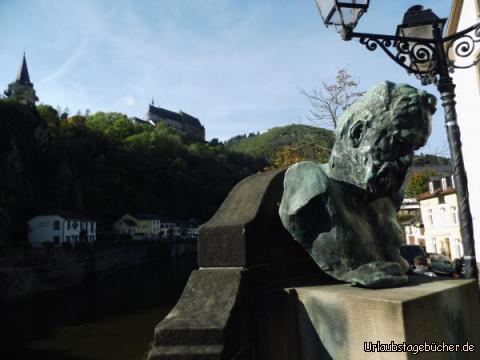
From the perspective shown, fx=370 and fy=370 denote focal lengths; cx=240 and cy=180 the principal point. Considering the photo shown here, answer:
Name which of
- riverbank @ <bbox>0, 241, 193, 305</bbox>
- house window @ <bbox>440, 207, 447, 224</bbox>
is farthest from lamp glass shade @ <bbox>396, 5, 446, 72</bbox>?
riverbank @ <bbox>0, 241, 193, 305</bbox>

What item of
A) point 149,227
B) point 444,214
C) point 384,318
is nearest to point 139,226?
point 149,227

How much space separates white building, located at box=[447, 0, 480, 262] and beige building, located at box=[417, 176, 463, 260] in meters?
9.43

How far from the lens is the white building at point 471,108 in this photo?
1597 cm

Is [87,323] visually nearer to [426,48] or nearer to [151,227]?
[426,48]

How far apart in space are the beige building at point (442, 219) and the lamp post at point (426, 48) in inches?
957

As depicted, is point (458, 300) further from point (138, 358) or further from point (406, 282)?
point (138, 358)

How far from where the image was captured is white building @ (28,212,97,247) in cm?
4222

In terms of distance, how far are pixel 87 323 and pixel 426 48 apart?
2206cm

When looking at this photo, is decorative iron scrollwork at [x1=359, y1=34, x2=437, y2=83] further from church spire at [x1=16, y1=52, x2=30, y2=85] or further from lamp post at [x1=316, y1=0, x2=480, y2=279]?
church spire at [x1=16, y1=52, x2=30, y2=85]

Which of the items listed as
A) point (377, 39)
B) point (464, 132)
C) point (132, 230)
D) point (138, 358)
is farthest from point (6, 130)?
point (377, 39)

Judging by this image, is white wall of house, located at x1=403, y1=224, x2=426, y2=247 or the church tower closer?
white wall of house, located at x1=403, y1=224, x2=426, y2=247

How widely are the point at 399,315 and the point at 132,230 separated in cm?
6684

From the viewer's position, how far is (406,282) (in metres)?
2.38

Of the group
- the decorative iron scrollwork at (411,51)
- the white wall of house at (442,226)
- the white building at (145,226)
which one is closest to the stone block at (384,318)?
the decorative iron scrollwork at (411,51)
